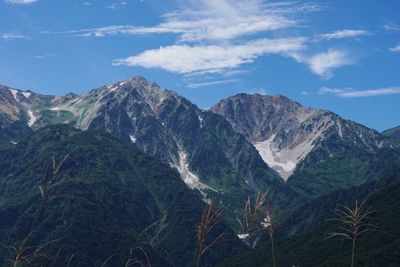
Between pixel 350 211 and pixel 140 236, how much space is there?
13.5ft

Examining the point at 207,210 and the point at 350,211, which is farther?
the point at 350,211

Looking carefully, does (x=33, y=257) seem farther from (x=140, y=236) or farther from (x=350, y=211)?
(x=350, y=211)

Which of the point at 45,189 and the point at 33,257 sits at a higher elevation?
the point at 45,189

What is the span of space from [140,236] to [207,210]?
50.7 inches

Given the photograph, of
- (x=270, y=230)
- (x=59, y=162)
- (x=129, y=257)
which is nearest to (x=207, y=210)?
(x=270, y=230)

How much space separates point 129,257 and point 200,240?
177 cm

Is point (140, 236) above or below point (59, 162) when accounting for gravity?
below

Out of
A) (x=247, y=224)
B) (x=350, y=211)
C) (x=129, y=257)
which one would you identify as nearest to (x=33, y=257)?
(x=129, y=257)

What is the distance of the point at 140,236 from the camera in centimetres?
961

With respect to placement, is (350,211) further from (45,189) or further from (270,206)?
(45,189)

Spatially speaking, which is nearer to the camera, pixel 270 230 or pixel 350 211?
pixel 270 230

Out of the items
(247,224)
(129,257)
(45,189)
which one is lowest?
(129,257)

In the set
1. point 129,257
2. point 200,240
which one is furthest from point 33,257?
point 200,240

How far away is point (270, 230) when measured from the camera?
973cm
